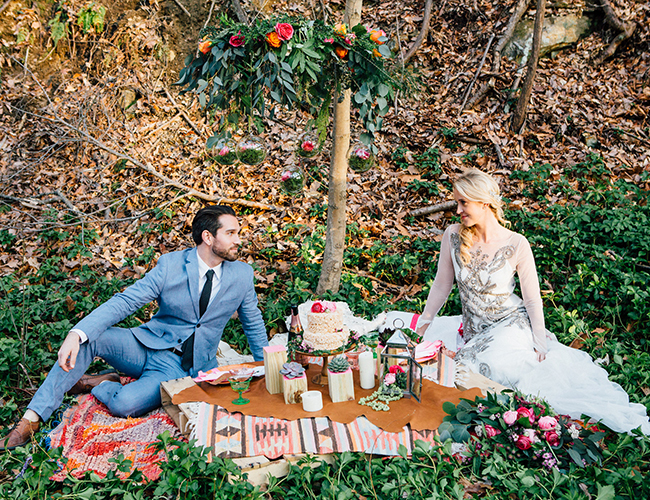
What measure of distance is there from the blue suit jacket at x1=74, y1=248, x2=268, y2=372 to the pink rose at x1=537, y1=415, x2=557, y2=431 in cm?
206

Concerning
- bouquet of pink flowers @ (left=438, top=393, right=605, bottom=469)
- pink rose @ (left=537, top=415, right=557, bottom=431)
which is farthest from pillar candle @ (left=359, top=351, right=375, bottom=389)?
pink rose @ (left=537, top=415, right=557, bottom=431)

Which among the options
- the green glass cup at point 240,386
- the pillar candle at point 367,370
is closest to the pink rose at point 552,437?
the pillar candle at point 367,370

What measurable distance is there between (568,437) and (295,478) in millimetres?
1523

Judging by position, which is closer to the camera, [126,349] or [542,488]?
[542,488]

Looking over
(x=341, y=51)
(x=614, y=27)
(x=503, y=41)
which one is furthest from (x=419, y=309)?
(x=614, y=27)

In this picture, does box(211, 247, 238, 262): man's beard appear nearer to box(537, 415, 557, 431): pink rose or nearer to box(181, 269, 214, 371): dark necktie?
box(181, 269, 214, 371): dark necktie

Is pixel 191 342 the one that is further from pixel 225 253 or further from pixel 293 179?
pixel 293 179

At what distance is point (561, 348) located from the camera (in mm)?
3516

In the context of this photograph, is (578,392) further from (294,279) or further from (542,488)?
(294,279)

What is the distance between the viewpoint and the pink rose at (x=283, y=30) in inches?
126

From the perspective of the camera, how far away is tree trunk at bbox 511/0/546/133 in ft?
23.2

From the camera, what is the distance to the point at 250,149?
13.7 ft

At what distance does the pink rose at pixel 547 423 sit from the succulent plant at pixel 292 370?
1347 mm

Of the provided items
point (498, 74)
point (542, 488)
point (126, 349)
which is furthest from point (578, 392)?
point (498, 74)
